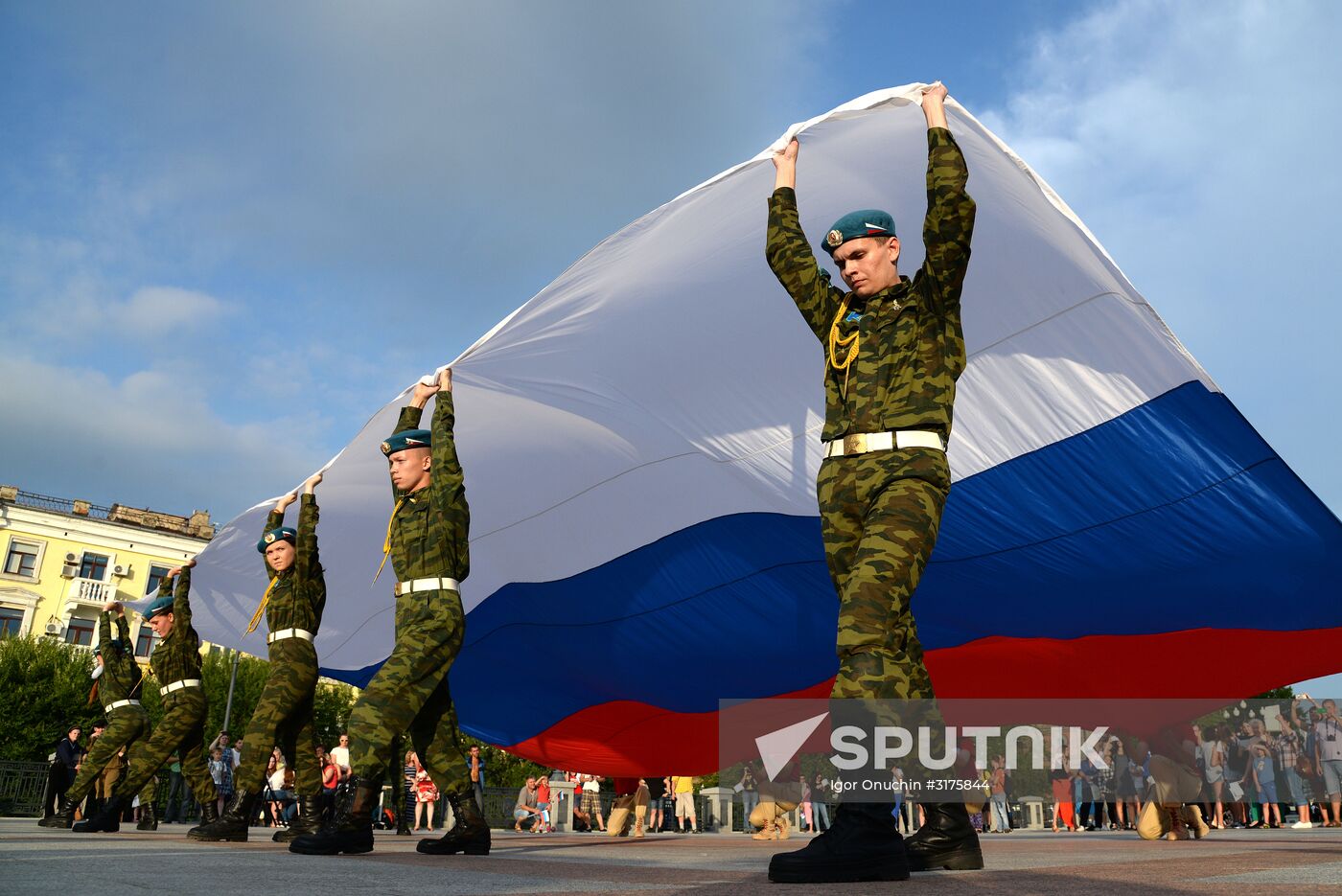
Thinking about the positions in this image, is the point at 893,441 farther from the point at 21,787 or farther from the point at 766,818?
the point at 21,787

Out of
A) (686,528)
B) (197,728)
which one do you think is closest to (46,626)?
(197,728)

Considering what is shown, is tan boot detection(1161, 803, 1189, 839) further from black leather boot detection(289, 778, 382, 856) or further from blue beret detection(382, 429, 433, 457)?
blue beret detection(382, 429, 433, 457)

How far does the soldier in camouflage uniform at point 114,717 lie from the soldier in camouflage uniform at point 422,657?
183 inches

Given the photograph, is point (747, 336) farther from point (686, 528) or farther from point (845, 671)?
point (845, 671)

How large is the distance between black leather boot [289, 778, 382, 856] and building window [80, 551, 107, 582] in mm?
45095

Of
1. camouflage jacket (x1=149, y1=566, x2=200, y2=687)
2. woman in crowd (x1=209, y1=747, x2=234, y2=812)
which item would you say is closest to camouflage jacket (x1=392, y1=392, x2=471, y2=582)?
camouflage jacket (x1=149, y1=566, x2=200, y2=687)

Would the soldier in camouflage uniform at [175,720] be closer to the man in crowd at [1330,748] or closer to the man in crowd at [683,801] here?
the man in crowd at [683,801]

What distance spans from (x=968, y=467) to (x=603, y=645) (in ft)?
12.9

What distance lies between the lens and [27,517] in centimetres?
4222

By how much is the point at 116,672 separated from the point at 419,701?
6.44 m

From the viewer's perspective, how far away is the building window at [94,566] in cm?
4331

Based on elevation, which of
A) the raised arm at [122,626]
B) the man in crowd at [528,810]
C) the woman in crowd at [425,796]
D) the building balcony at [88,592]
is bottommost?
the man in crowd at [528,810]

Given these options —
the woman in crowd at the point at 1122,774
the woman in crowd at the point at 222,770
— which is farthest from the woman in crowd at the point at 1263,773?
the woman in crowd at the point at 222,770

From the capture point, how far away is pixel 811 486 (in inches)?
291
